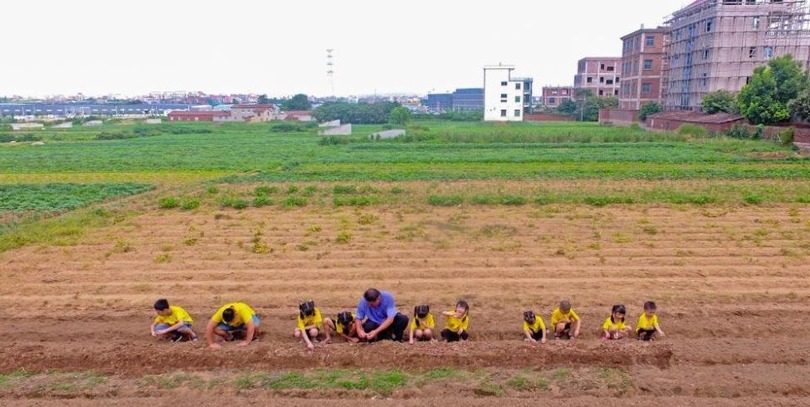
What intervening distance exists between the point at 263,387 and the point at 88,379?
2.07m

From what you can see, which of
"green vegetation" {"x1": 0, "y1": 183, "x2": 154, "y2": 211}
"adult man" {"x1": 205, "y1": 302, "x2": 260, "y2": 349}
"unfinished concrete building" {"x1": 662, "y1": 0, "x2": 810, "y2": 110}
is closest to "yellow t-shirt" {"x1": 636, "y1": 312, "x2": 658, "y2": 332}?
"adult man" {"x1": 205, "y1": 302, "x2": 260, "y2": 349}

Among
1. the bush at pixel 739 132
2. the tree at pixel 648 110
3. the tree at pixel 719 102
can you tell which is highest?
the tree at pixel 719 102

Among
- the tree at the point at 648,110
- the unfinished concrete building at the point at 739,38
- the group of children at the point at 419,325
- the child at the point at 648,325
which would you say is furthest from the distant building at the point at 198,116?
the child at the point at 648,325

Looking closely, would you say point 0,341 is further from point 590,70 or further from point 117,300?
point 590,70

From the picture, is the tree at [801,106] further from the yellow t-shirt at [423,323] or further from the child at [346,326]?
the child at [346,326]

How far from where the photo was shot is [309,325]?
23.9ft

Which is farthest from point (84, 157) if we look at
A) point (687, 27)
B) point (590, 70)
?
point (590, 70)

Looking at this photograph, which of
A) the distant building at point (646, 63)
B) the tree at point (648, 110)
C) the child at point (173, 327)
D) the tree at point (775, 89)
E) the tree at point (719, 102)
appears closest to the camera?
the child at point (173, 327)

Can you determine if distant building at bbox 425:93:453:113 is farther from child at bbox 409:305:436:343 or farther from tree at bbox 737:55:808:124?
child at bbox 409:305:436:343

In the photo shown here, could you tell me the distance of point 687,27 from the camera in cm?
5388

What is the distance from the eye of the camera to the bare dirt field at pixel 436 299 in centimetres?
613

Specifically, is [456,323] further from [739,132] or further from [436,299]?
[739,132]

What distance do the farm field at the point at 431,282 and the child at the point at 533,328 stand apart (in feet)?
0.80

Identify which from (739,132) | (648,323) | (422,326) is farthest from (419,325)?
(739,132)
